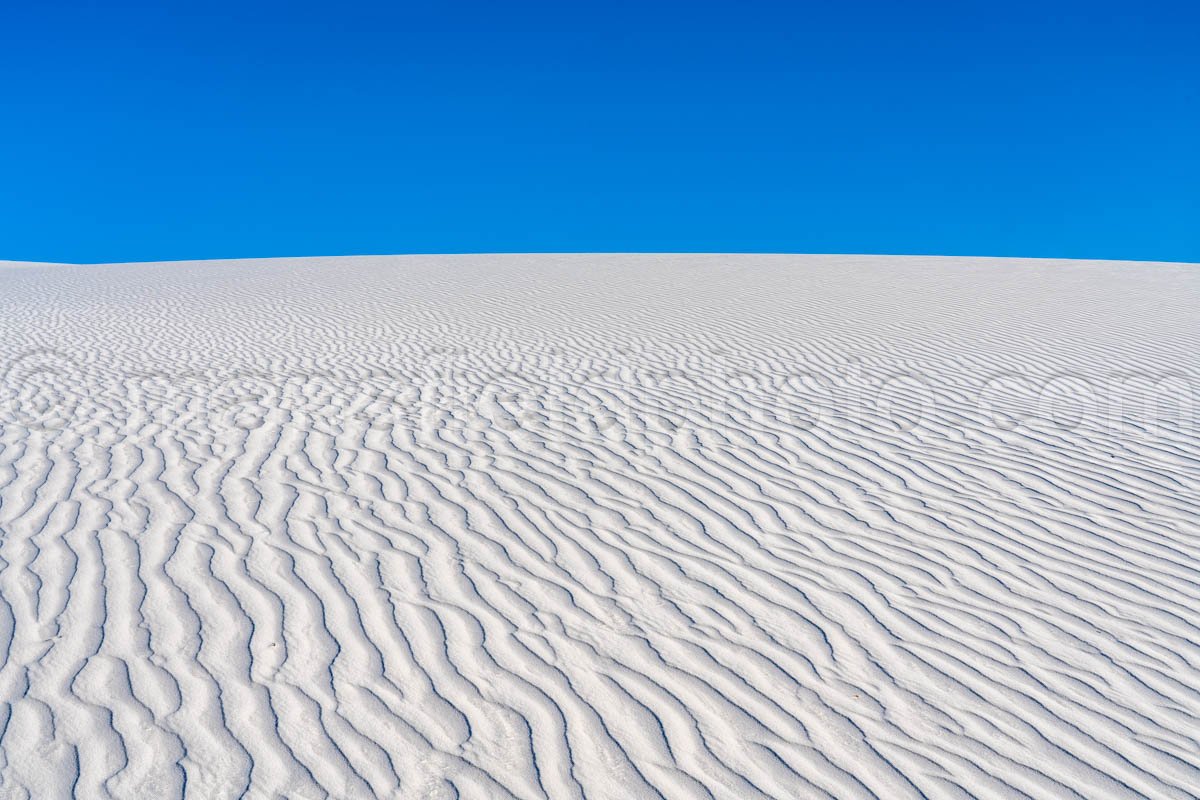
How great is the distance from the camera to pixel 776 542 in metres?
5.33

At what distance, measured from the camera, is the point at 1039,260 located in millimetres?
32469

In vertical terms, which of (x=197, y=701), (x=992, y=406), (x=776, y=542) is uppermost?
(x=992, y=406)

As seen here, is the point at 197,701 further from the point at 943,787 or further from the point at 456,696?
the point at 943,787

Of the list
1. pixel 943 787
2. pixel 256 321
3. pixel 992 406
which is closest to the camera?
pixel 943 787

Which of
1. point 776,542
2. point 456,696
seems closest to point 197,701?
point 456,696

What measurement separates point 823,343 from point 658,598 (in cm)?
1023

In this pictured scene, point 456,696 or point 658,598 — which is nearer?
point 456,696

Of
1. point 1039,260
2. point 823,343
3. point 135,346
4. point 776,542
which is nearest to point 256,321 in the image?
point 135,346

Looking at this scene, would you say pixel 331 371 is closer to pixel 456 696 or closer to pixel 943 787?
pixel 456 696

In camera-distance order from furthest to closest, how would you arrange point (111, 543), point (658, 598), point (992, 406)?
point (992, 406)
point (111, 543)
point (658, 598)

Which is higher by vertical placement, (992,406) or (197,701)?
(992,406)

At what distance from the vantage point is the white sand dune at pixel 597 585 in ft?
10.9

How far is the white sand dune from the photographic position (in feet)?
10.9

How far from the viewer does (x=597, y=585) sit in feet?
15.4
